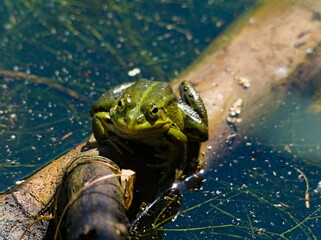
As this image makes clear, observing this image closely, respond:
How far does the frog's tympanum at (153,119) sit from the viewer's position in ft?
10.8

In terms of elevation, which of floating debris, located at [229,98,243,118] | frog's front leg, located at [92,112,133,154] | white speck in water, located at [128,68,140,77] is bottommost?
floating debris, located at [229,98,243,118]

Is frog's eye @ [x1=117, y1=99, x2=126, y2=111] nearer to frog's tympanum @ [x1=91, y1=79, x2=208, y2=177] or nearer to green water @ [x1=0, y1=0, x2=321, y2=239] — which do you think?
frog's tympanum @ [x1=91, y1=79, x2=208, y2=177]

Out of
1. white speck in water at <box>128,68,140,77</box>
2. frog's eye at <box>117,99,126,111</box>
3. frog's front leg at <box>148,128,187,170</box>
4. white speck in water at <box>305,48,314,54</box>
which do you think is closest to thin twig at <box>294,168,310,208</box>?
frog's front leg at <box>148,128,187,170</box>

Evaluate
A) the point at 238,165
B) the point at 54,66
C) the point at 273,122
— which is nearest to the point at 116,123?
the point at 238,165

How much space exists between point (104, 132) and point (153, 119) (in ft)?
1.36

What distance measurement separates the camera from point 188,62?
5426 mm

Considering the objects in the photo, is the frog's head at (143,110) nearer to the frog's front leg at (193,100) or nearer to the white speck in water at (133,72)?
the frog's front leg at (193,100)

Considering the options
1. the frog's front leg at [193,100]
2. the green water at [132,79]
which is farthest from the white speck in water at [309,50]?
the frog's front leg at [193,100]

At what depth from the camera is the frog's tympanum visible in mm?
3303

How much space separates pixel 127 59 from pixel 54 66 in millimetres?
833

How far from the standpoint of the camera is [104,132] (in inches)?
138

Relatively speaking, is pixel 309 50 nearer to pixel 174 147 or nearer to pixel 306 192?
pixel 306 192

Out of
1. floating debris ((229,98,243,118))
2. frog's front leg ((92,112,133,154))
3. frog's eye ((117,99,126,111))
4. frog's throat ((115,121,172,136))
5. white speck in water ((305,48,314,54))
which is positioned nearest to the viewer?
frog's throat ((115,121,172,136))

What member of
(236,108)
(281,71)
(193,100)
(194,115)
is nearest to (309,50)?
(281,71)
